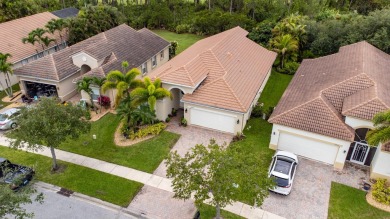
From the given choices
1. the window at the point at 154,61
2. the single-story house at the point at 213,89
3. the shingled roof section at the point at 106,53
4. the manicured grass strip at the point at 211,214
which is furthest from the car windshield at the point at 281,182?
the window at the point at 154,61

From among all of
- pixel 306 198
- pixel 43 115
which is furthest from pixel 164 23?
pixel 306 198

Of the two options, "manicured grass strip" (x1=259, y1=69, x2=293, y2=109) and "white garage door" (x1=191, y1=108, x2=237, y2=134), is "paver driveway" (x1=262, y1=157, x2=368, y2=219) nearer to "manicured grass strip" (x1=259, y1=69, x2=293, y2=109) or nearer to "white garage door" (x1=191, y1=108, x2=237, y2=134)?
"white garage door" (x1=191, y1=108, x2=237, y2=134)

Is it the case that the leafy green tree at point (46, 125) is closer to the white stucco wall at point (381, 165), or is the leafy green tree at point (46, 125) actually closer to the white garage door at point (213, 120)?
the white garage door at point (213, 120)

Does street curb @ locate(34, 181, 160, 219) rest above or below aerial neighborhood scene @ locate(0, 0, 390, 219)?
below

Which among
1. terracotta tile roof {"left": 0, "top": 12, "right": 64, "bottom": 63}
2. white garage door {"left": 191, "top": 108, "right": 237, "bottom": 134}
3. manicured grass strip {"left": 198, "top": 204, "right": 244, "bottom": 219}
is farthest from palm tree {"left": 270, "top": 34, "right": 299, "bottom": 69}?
terracotta tile roof {"left": 0, "top": 12, "right": 64, "bottom": 63}

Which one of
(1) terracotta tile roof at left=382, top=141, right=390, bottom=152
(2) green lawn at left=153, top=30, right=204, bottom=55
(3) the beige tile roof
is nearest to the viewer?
(1) terracotta tile roof at left=382, top=141, right=390, bottom=152

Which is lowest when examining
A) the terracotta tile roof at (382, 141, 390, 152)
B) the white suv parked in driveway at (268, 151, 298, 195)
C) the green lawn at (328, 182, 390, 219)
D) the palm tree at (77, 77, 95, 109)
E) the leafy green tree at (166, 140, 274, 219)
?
the green lawn at (328, 182, 390, 219)

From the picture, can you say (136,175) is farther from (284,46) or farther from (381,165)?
(284,46)
